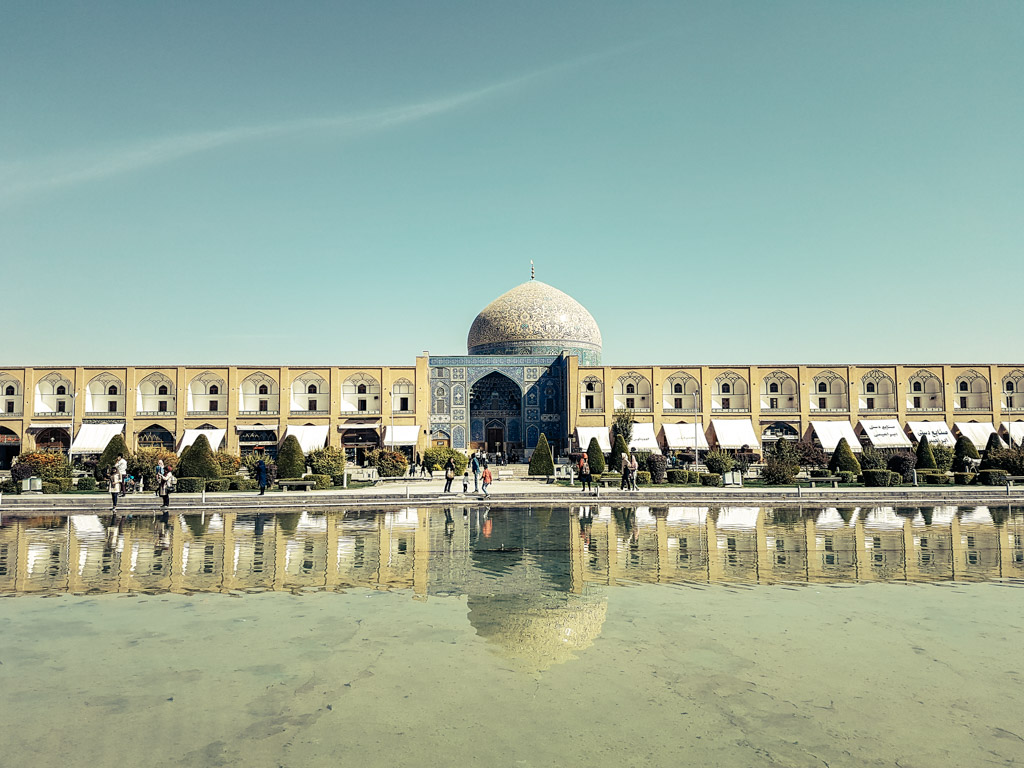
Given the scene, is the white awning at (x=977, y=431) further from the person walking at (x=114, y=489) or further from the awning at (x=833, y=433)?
the person walking at (x=114, y=489)

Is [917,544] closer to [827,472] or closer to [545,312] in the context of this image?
[827,472]

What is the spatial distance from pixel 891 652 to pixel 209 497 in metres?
16.0

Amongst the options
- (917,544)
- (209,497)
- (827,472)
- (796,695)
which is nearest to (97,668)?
(796,695)

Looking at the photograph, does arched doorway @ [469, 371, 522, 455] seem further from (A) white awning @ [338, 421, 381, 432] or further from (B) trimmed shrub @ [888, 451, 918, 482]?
(B) trimmed shrub @ [888, 451, 918, 482]

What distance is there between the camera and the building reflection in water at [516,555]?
7641 millimetres

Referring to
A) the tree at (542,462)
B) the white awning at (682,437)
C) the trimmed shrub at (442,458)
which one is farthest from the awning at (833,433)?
the trimmed shrub at (442,458)

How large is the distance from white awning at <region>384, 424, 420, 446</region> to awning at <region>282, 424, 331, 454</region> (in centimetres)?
292

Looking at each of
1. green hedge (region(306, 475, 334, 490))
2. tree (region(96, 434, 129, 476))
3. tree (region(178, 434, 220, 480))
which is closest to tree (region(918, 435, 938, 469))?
green hedge (region(306, 475, 334, 490))

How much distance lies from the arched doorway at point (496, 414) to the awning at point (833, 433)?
14351 mm

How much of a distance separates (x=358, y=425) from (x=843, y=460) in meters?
21.5

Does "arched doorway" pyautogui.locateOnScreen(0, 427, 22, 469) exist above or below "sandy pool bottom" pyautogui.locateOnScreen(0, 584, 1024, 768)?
above

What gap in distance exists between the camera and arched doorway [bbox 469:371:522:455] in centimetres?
3691

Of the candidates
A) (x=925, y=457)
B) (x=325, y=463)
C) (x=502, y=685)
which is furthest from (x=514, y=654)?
(x=925, y=457)

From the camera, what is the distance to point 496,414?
37.4 meters
